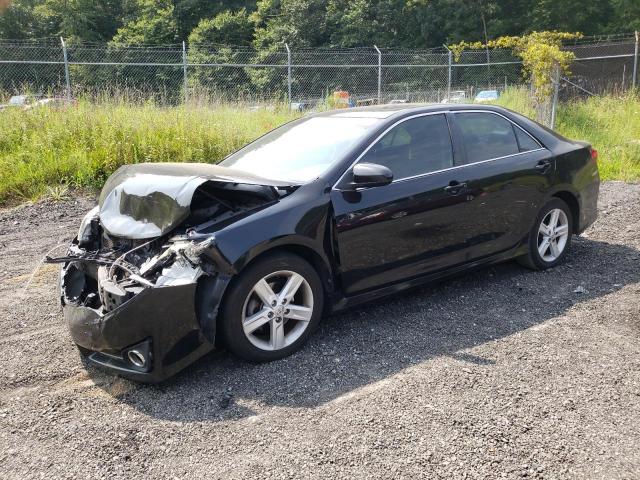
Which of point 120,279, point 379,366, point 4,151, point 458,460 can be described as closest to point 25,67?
point 4,151

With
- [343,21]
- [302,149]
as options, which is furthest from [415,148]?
[343,21]

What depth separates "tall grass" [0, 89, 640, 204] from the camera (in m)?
8.93

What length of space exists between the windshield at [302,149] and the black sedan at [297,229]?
18 mm

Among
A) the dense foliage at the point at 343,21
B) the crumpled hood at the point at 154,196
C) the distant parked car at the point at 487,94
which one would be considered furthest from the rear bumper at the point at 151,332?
the dense foliage at the point at 343,21

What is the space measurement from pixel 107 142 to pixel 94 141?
23 cm

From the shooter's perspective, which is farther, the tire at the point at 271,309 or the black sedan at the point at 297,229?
the tire at the point at 271,309

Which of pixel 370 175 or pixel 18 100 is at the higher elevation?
pixel 18 100

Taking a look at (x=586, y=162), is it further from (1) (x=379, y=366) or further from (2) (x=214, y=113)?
(2) (x=214, y=113)

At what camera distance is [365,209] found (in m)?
4.29

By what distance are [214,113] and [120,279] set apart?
7.91 metres

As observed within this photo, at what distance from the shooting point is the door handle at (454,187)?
4.74m

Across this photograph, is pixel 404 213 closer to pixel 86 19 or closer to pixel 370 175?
pixel 370 175

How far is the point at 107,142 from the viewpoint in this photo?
30.9ft

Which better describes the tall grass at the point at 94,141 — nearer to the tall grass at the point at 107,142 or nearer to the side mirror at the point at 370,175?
the tall grass at the point at 107,142
